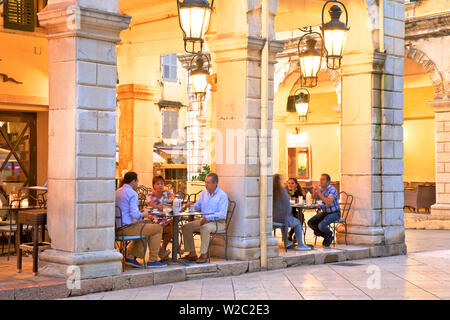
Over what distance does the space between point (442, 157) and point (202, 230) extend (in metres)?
10.1

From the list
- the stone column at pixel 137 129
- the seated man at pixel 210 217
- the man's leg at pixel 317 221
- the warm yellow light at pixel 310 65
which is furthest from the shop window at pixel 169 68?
the seated man at pixel 210 217

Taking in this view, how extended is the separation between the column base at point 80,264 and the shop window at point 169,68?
24179mm

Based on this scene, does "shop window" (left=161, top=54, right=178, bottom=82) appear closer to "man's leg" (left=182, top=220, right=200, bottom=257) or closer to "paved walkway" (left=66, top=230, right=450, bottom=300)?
"paved walkway" (left=66, top=230, right=450, bottom=300)

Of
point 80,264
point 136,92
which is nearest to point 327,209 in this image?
point 80,264

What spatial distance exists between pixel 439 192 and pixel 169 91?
673 inches

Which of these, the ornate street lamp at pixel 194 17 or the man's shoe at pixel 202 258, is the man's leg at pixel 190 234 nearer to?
the man's shoe at pixel 202 258

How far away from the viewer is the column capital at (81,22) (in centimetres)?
744

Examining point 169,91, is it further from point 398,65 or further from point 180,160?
point 398,65

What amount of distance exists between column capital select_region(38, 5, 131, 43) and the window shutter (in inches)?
166

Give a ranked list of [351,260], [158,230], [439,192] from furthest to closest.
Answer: [439,192]
[351,260]
[158,230]

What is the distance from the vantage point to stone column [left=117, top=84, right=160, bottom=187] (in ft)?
48.3

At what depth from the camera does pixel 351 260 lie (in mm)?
10766

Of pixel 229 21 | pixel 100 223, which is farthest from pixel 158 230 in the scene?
pixel 229 21
